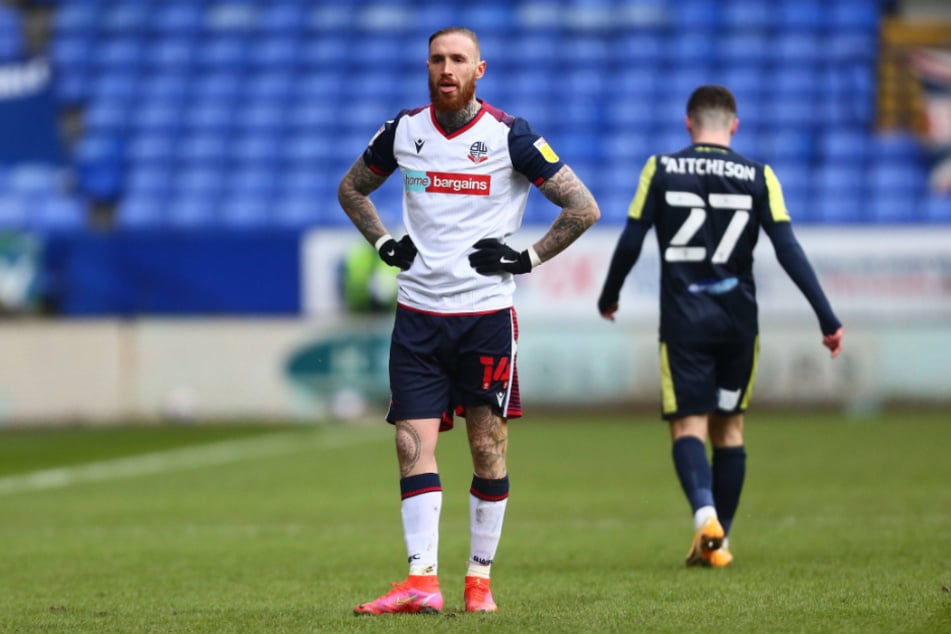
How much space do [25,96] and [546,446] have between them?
1197cm

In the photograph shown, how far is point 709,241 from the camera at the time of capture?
734 centimetres

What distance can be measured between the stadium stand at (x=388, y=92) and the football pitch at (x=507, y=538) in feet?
22.1

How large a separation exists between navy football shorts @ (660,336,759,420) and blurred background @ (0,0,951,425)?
11288 mm

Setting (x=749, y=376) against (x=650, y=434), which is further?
(x=650, y=434)

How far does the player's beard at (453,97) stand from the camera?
5.55 m

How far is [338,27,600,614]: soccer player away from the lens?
5.64m

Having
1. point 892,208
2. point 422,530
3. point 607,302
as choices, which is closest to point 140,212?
point 892,208

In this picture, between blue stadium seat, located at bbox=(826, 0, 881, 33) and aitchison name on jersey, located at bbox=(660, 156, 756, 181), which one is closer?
aitchison name on jersey, located at bbox=(660, 156, 756, 181)

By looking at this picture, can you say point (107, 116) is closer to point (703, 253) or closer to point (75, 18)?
point (75, 18)

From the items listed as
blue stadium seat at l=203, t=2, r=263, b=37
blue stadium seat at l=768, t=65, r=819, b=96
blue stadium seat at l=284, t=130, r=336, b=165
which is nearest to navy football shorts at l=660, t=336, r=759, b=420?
blue stadium seat at l=284, t=130, r=336, b=165

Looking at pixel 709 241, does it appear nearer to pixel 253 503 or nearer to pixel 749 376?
pixel 749 376

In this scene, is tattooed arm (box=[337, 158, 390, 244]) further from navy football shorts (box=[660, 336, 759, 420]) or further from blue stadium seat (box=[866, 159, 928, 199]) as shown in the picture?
blue stadium seat (box=[866, 159, 928, 199])

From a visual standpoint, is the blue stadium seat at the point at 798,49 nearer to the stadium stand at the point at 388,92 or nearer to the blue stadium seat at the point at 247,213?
the stadium stand at the point at 388,92

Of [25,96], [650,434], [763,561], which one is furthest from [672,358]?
[25,96]
